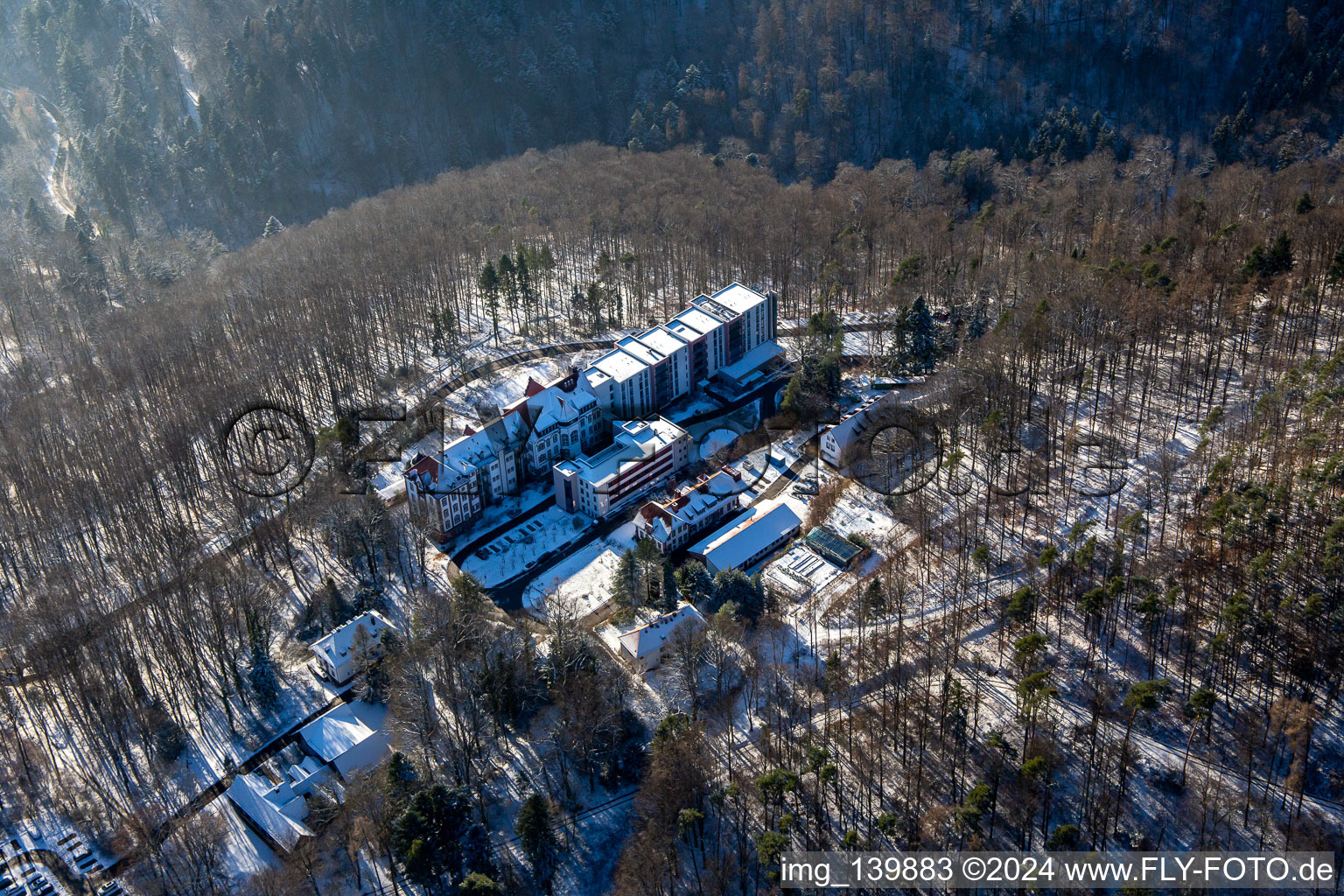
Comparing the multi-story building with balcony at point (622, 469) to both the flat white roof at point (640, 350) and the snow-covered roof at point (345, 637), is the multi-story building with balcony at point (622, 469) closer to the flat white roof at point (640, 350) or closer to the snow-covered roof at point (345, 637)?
the flat white roof at point (640, 350)

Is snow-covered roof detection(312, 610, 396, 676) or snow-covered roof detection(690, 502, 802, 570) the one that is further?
snow-covered roof detection(690, 502, 802, 570)

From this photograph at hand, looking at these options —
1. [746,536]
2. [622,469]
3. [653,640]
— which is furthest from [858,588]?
[622,469]

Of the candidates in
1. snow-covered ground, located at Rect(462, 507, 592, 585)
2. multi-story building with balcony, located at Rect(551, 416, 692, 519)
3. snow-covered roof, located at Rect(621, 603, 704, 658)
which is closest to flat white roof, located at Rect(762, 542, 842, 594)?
snow-covered roof, located at Rect(621, 603, 704, 658)

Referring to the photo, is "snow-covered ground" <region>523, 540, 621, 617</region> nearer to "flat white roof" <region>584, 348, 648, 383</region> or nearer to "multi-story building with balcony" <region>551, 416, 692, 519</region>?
"multi-story building with balcony" <region>551, 416, 692, 519</region>

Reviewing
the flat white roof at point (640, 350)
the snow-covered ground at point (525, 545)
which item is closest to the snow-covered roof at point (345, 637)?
the snow-covered ground at point (525, 545)

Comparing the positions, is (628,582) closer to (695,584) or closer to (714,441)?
(695,584)

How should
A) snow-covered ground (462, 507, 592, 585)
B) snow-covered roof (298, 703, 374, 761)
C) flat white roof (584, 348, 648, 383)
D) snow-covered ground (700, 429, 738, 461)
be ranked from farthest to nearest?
flat white roof (584, 348, 648, 383)
snow-covered ground (700, 429, 738, 461)
snow-covered ground (462, 507, 592, 585)
snow-covered roof (298, 703, 374, 761)
